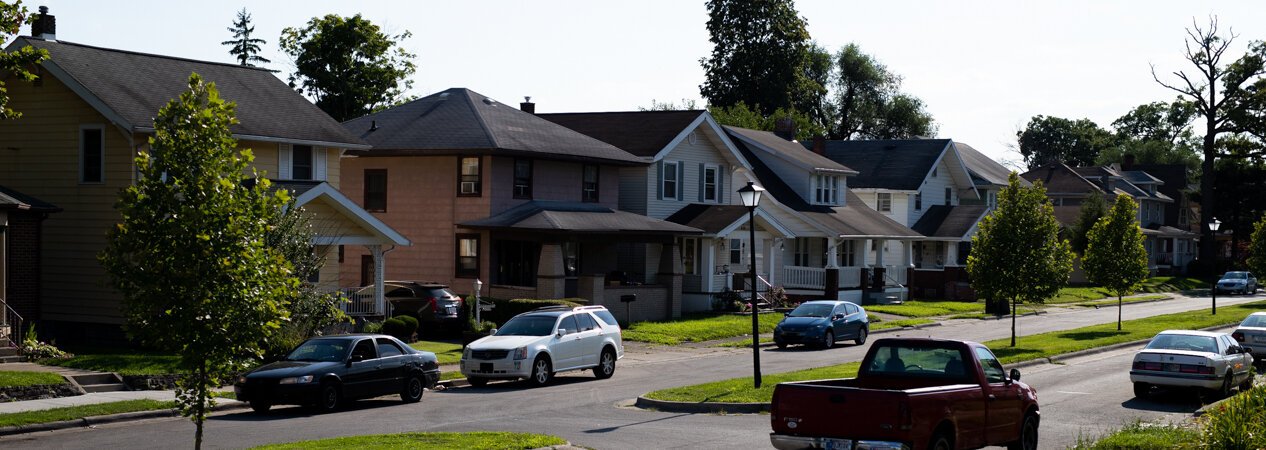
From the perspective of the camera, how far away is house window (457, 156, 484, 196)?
4328cm

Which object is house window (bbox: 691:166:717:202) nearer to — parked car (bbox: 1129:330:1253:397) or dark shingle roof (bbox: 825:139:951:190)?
dark shingle roof (bbox: 825:139:951:190)

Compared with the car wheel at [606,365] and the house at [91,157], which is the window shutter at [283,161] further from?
the car wheel at [606,365]

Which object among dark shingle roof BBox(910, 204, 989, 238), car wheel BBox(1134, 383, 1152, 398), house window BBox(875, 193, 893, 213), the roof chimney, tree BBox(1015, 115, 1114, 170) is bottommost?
car wheel BBox(1134, 383, 1152, 398)

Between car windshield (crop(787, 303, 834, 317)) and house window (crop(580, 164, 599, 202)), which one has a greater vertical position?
house window (crop(580, 164, 599, 202))

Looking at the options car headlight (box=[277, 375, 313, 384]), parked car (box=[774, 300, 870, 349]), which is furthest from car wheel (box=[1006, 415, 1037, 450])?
parked car (box=[774, 300, 870, 349])

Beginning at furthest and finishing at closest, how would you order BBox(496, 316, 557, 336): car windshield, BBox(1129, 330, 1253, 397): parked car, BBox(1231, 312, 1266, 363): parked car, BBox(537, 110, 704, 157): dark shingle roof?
1. BBox(537, 110, 704, 157): dark shingle roof
2. BBox(1231, 312, 1266, 363): parked car
3. BBox(496, 316, 557, 336): car windshield
4. BBox(1129, 330, 1253, 397): parked car

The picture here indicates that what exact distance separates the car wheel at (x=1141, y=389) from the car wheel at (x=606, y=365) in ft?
37.6

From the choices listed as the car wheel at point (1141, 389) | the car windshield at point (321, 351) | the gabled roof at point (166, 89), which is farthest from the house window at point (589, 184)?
the car wheel at point (1141, 389)

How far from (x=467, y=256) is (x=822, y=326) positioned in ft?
40.3

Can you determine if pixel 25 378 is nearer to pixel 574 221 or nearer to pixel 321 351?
pixel 321 351

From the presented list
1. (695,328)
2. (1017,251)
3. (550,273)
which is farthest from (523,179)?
(1017,251)

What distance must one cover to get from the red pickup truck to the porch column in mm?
24444

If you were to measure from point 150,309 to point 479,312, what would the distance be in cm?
2334

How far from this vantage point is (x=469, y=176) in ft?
143
